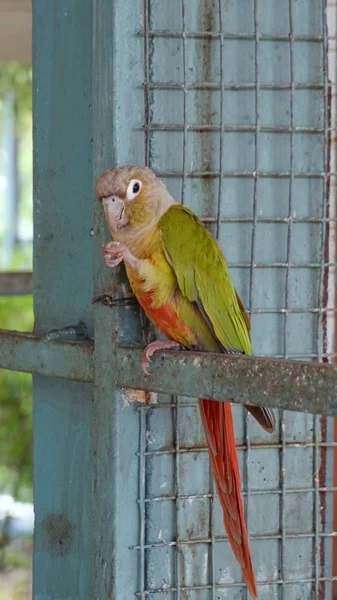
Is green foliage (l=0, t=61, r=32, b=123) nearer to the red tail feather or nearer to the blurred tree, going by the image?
the blurred tree

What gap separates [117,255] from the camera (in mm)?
1805

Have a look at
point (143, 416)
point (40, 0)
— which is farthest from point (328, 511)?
point (40, 0)

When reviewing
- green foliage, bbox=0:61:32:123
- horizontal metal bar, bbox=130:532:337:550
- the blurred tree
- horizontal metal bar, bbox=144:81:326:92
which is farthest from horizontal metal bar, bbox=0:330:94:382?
green foliage, bbox=0:61:32:123

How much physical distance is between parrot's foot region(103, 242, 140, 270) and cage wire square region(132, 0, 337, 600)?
23cm

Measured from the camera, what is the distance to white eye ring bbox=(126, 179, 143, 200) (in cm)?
181

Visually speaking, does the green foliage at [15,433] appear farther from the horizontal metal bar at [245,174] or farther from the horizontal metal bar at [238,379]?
the horizontal metal bar at [238,379]

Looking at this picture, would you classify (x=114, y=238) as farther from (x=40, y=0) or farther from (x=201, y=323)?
(x=40, y=0)

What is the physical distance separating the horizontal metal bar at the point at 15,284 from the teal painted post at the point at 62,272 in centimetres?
200

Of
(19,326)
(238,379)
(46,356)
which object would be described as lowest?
(238,379)

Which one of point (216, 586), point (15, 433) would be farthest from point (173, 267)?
point (15, 433)

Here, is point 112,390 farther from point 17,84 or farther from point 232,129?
point 17,84

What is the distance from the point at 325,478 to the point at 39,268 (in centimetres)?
78

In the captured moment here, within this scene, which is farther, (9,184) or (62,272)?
(9,184)

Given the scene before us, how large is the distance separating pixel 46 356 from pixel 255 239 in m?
0.50
